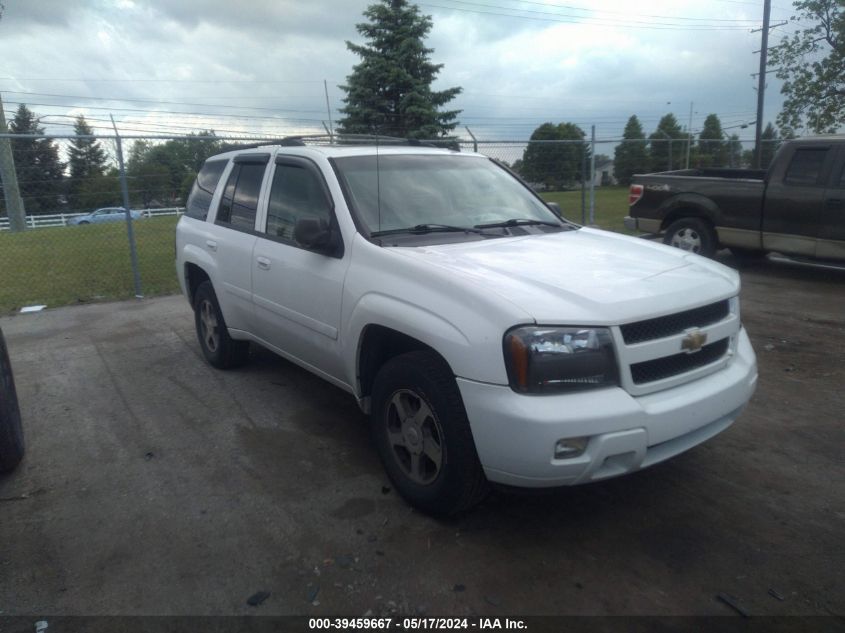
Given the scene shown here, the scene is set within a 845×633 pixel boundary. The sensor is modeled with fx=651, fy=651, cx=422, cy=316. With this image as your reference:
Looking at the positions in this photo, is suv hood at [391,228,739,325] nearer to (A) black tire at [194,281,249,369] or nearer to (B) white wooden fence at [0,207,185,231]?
(A) black tire at [194,281,249,369]

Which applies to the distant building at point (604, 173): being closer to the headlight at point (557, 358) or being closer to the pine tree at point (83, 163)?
the pine tree at point (83, 163)

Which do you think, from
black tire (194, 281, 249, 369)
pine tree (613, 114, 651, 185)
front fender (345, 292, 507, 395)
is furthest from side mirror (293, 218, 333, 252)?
pine tree (613, 114, 651, 185)

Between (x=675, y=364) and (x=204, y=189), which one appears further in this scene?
(x=204, y=189)

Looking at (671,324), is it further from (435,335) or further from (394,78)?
(394,78)

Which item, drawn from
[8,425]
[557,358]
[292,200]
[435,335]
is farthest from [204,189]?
[557,358]

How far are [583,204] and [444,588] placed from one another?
11.7 m

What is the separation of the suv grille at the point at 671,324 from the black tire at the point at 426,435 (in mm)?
829

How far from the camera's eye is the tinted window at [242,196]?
16.0 ft

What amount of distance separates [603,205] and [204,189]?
14.2 metres

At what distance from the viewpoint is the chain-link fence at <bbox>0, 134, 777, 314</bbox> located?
879cm

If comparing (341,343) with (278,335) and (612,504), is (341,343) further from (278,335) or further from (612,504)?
(612,504)

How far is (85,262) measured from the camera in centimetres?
1233

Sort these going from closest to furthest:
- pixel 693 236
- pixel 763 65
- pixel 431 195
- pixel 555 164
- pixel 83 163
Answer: pixel 431 195
pixel 83 163
pixel 693 236
pixel 555 164
pixel 763 65

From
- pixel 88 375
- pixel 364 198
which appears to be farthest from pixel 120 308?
pixel 364 198
